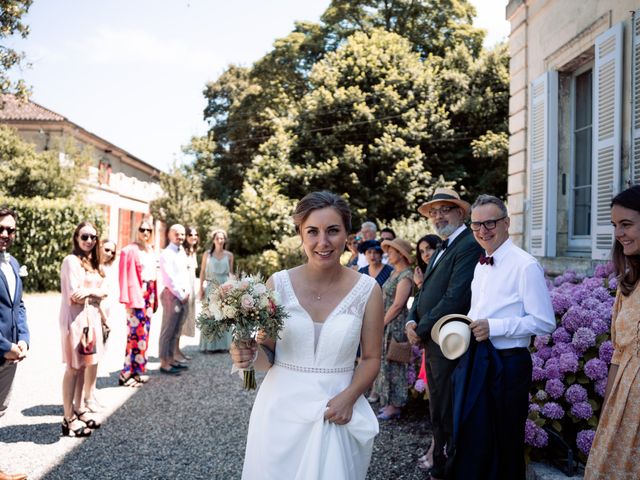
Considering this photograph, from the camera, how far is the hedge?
17.9 meters

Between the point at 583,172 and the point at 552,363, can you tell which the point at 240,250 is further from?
the point at 552,363

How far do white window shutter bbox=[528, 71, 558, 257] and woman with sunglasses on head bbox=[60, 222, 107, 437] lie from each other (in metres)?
6.08

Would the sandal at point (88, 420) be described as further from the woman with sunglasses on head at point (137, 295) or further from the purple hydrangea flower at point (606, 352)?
the purple hydrangea flower at point (606, 352)

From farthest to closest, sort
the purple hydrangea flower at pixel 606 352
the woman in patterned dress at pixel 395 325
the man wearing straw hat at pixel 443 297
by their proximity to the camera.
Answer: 1. the woman in patterned dress at pixel 395 325
2. the man wearing straw hat at pixel 443 297
3. the purple hydrangea flower at pixel 606 352

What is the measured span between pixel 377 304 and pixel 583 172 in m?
6.24

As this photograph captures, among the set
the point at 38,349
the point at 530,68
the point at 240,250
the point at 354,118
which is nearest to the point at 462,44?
the point at 354,118

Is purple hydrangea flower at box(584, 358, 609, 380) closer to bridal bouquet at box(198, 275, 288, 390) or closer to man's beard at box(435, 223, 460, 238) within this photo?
man's beard at box(435, 223, 460, 238)

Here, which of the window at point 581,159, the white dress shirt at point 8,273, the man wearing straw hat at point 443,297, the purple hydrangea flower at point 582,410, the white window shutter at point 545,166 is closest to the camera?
the purple hydrangea flower at point 582,410

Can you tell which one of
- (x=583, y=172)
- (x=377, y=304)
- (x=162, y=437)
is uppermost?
(x=583, y=172)

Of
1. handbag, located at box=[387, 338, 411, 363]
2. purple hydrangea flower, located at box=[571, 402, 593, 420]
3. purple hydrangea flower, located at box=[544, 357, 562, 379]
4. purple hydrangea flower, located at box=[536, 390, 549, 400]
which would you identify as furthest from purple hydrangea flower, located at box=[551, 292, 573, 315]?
handbag, located at box=[387, 338, 411, 363]

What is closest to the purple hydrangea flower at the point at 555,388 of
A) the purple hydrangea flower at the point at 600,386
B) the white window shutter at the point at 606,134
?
the purple hydrangea flower at the point at 600,386

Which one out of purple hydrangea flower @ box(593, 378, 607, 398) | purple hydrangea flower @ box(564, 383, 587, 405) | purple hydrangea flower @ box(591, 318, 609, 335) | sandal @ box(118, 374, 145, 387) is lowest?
sandal @ box(118, 374, 145, 387)

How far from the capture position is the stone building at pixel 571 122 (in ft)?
20.4

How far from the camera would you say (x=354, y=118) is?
79.7ft
